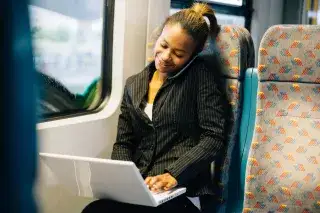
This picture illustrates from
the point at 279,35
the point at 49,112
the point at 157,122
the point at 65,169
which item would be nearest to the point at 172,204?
the point at 157,122

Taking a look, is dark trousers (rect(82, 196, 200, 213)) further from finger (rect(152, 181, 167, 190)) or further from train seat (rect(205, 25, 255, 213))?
train seat (rect(205, 25, 255, 213))

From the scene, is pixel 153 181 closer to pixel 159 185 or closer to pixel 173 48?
pixel 159 185

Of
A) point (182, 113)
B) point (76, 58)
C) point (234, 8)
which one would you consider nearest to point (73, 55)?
point (76, 58)

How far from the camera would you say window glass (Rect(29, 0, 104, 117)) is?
6.59 feet

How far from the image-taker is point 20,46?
43 centimetres

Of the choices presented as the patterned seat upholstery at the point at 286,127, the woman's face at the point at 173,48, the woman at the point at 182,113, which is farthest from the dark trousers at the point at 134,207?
the woman's face at the point at 173,48

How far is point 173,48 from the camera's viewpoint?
1849mm

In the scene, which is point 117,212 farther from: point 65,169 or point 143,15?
point 143,15

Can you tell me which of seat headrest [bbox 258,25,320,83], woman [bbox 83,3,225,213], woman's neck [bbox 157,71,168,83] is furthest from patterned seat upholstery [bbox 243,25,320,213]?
woman's neck [bbox 157,71,168,83]

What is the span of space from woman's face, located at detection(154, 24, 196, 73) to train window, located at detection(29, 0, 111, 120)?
0.46 meters

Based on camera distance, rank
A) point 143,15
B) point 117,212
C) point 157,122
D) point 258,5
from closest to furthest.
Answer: point 117,212, point 157,122, point 143,15, point 258,5

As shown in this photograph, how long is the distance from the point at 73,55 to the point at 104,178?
2.68 feet

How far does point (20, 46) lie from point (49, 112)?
159 centimetres

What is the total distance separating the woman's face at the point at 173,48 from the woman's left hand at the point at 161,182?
0.44 metres
